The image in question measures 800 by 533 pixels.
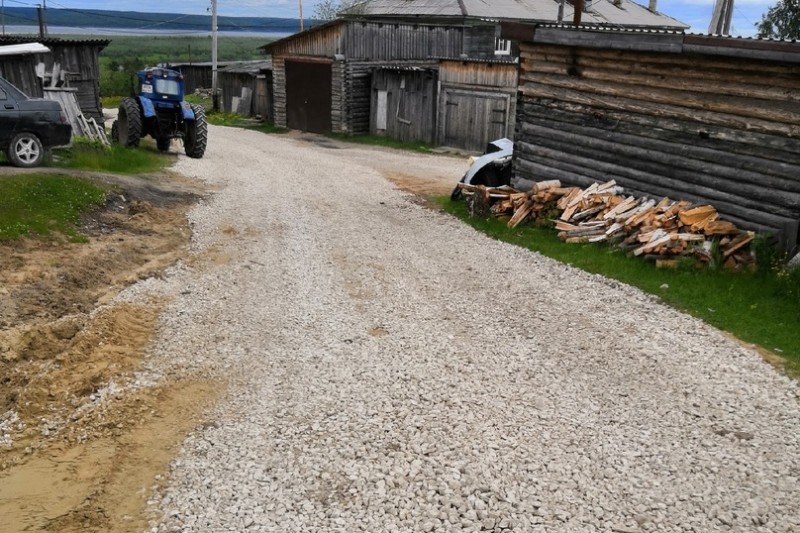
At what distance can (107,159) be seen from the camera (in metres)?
17.9

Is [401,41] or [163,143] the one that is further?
→ [401,41]

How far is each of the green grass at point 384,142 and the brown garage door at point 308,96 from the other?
1.44 meters

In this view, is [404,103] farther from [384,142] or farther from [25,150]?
[25,150]

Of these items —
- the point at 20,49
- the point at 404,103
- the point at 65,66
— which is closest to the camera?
the point at 20,49

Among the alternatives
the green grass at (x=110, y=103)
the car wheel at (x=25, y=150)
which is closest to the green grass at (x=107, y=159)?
the car wheel at (x=25, y=150)

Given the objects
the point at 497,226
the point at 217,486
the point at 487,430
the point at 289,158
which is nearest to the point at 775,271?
the point at 497,226

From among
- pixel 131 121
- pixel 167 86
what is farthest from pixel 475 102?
pixel 131 121

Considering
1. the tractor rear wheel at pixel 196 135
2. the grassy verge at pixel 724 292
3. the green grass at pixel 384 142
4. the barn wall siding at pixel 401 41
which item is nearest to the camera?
the grassy verge at pixel 724 292

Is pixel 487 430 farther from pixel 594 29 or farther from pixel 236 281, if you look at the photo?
pixel 594 29

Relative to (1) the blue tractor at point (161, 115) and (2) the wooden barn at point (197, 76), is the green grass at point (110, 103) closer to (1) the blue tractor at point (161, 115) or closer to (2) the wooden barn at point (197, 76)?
(2) the wooden barn at point (197, 76)

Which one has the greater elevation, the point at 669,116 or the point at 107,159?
the point at 669,116

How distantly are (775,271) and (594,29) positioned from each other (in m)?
5.73

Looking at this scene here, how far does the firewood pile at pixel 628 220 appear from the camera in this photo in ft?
37.2

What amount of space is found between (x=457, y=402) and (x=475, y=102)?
21652 mm
